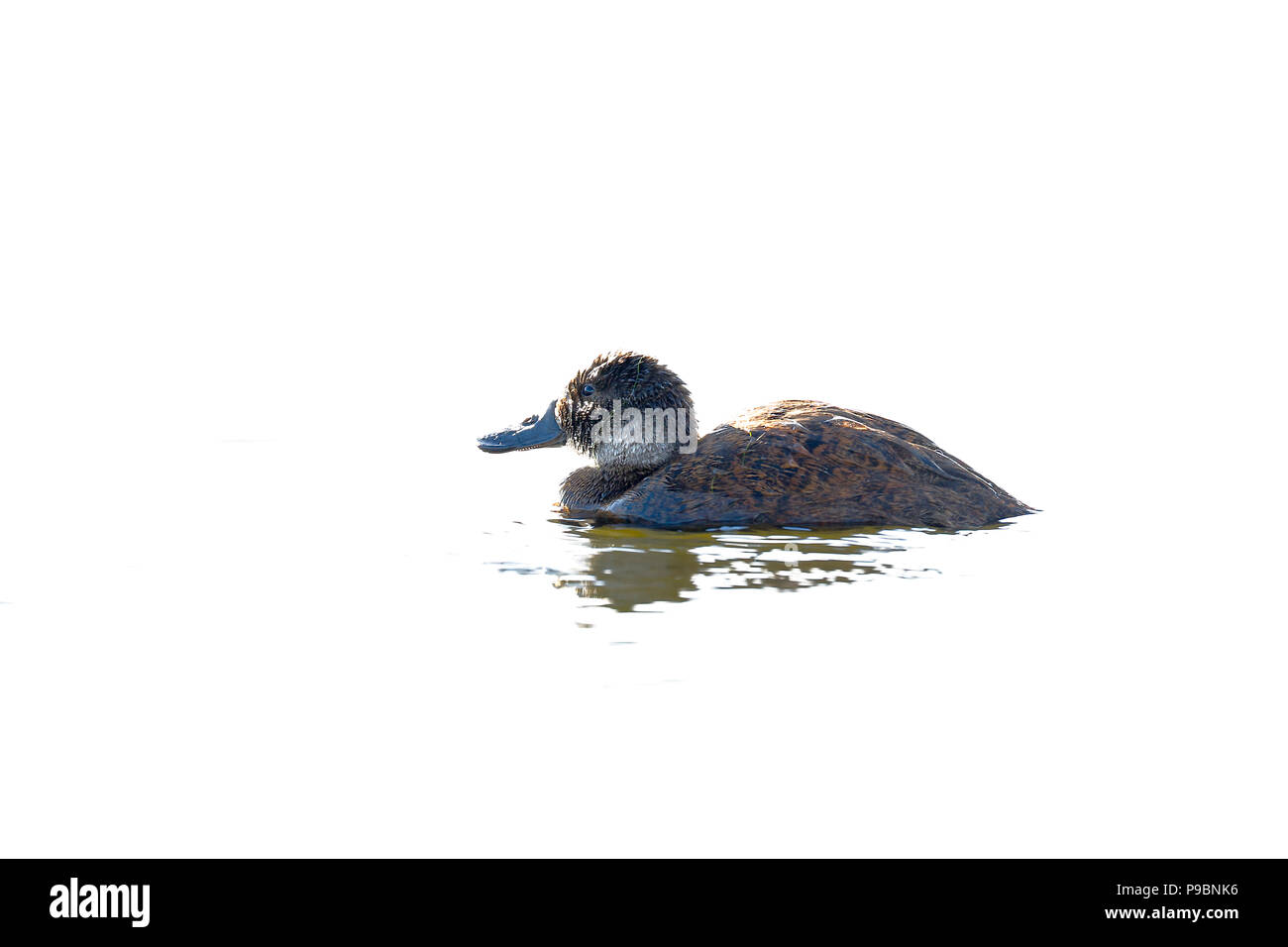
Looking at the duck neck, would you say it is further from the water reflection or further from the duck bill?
the water reflection

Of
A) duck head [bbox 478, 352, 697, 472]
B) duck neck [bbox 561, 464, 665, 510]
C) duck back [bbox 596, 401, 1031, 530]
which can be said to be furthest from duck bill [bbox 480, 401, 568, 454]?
duck back [bbox 596, 401, 1031, 530]

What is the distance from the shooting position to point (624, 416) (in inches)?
311

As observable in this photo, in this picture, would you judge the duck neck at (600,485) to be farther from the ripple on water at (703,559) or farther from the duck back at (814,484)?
the ripple on water at (703,559)

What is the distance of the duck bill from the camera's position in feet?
27.7

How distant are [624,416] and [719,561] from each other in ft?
6.67

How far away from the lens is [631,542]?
6.68 m

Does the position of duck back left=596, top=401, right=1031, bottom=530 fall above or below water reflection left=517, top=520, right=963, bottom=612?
above

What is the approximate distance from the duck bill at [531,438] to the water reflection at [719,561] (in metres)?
1.46

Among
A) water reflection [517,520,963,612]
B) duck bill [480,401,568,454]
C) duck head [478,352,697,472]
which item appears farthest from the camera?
duck bill [480,401,568,454]

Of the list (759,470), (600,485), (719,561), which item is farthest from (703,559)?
(600,485)

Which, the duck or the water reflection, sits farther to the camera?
the duck
